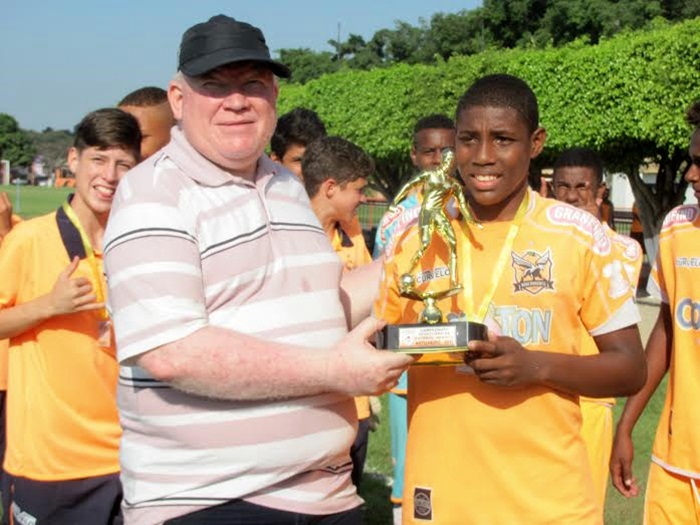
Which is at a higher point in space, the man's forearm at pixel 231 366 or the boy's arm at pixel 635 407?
the man's forearm at pixel 231 366

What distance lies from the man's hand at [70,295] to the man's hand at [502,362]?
1.69 metres

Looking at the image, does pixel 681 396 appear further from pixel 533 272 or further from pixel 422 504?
pixel 422 504

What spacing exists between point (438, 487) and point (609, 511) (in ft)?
13.6

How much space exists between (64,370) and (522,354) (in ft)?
6.66

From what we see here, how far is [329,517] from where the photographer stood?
290 centimetres

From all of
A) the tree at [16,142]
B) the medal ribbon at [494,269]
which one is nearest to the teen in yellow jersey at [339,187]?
the medal ribbon at [494,269]

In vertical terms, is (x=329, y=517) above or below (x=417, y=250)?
below

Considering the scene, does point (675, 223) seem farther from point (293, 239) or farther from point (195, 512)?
point (195, 512)

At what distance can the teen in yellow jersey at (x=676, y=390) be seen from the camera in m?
4.09

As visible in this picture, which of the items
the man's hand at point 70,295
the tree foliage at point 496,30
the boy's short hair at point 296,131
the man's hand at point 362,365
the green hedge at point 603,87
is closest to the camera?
the man's hand at point 362,365

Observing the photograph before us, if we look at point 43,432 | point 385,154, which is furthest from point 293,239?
point 385,154

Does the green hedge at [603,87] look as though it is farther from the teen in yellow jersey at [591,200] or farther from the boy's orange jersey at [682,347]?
the boy's orange jersey at [682,347]

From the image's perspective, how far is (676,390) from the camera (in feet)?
13.7

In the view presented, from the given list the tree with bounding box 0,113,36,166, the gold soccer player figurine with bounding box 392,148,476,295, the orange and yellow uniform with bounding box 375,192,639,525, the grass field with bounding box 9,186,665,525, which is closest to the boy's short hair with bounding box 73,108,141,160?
the gold soccer player figurine with bounding box 392,148,476,295
